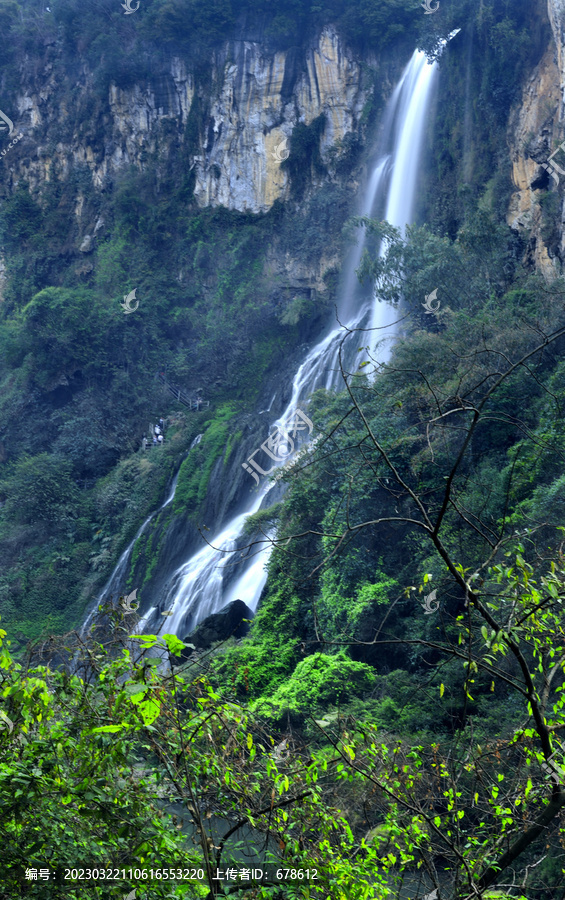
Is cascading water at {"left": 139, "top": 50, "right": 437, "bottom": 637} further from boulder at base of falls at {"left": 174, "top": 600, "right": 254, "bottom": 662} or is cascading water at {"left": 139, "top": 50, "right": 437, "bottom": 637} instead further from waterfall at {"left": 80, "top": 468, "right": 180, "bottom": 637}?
waterfall at {"left": 80, "top": 468, "right": 180, "bottom": 637}

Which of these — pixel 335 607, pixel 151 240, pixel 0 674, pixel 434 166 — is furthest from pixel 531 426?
pixel 151 240

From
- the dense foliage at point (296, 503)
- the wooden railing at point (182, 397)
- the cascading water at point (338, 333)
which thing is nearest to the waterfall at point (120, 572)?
the dense foliage at point (296, 503)

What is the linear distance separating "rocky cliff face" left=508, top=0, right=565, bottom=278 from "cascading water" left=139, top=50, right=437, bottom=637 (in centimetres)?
351

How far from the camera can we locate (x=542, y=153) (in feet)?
41.8

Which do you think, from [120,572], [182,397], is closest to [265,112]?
[182,397]

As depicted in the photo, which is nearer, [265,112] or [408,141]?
[408,141]

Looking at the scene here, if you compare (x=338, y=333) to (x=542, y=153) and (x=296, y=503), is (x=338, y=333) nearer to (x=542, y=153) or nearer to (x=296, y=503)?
(x=542, y=153)

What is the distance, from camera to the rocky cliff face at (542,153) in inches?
468

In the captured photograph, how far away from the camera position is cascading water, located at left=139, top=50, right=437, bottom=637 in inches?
512

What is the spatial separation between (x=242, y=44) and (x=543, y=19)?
41.9 feet

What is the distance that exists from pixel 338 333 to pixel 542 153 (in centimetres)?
732

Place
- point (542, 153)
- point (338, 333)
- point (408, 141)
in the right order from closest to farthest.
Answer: point (542, 153) → point (338, 333) → point (408, 141)

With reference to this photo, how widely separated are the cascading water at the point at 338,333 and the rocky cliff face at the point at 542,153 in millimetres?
3507

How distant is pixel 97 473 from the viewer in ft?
68.0
